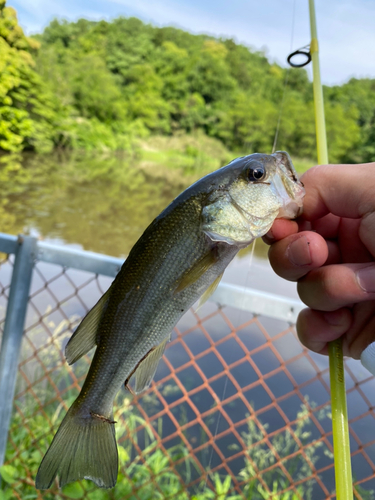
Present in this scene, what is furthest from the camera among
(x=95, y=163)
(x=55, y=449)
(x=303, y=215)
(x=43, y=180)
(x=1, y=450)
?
(x=95, y=163)

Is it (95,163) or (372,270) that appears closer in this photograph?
(372,270)

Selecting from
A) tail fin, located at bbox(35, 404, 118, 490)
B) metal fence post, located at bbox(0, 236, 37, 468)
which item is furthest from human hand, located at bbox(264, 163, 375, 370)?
metal fence post, located at bbox(0, 236, 37, 468)

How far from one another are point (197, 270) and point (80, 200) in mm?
11087

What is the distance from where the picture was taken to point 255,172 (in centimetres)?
77

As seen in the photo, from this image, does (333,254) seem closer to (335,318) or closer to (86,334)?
(335,318)

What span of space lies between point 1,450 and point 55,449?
1.34m

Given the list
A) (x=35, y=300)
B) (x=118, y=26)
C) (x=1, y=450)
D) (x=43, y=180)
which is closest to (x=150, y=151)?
(x=43, y=180)

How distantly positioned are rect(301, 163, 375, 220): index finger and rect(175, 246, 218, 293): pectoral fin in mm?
295

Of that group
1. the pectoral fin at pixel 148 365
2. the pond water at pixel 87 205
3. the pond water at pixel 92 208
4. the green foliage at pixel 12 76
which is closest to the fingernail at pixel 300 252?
the pectoral fin at pixel 148 365

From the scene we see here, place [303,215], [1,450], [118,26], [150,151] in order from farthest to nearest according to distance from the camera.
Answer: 1. [118,26]
2. [150,151]
3. [1,450]
4. [303,215]

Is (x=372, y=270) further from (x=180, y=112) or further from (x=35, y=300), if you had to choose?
(x=180, y=112)

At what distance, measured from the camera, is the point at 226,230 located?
0.75 metres

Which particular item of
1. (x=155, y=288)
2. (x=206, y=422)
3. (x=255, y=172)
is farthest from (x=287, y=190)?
(x=206, y=422)

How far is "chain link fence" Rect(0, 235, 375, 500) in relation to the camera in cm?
165
